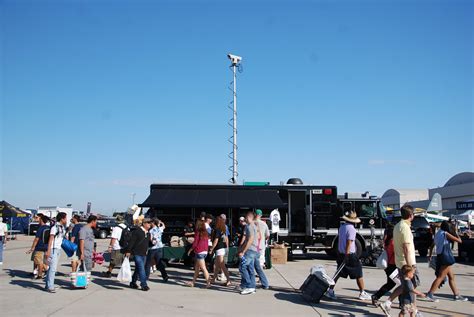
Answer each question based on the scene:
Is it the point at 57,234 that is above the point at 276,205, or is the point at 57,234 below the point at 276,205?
below

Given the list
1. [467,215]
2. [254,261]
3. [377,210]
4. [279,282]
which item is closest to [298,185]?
[377,210]

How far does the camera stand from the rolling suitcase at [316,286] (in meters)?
8.21

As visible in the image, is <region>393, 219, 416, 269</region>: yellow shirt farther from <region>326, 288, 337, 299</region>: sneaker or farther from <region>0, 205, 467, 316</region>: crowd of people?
<region>326, 288, 337, 299</region>: sneaker

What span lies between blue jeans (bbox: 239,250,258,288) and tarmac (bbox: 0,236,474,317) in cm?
28

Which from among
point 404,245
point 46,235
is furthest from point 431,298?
point 46,235

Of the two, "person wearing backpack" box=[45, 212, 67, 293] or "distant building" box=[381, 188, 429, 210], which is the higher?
"distant building" box=[381, 188, 429, 210]

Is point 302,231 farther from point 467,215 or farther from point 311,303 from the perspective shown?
point 467,215

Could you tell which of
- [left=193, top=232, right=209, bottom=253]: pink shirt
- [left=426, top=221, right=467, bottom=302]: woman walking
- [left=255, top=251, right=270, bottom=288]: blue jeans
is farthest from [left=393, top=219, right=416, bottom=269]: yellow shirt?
[left=193, top=232, right=209, bottom=253]: pink shirt

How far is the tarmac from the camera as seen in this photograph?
750 cm

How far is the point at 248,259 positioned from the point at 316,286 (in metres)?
1.63

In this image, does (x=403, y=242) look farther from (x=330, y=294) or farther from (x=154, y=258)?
(x=154, y=258)

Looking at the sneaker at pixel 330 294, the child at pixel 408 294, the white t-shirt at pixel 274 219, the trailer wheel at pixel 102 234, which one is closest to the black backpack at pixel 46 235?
the sneaker at pixel 330 294

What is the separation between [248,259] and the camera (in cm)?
930

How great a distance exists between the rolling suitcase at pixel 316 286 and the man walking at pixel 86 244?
16.2 ft
